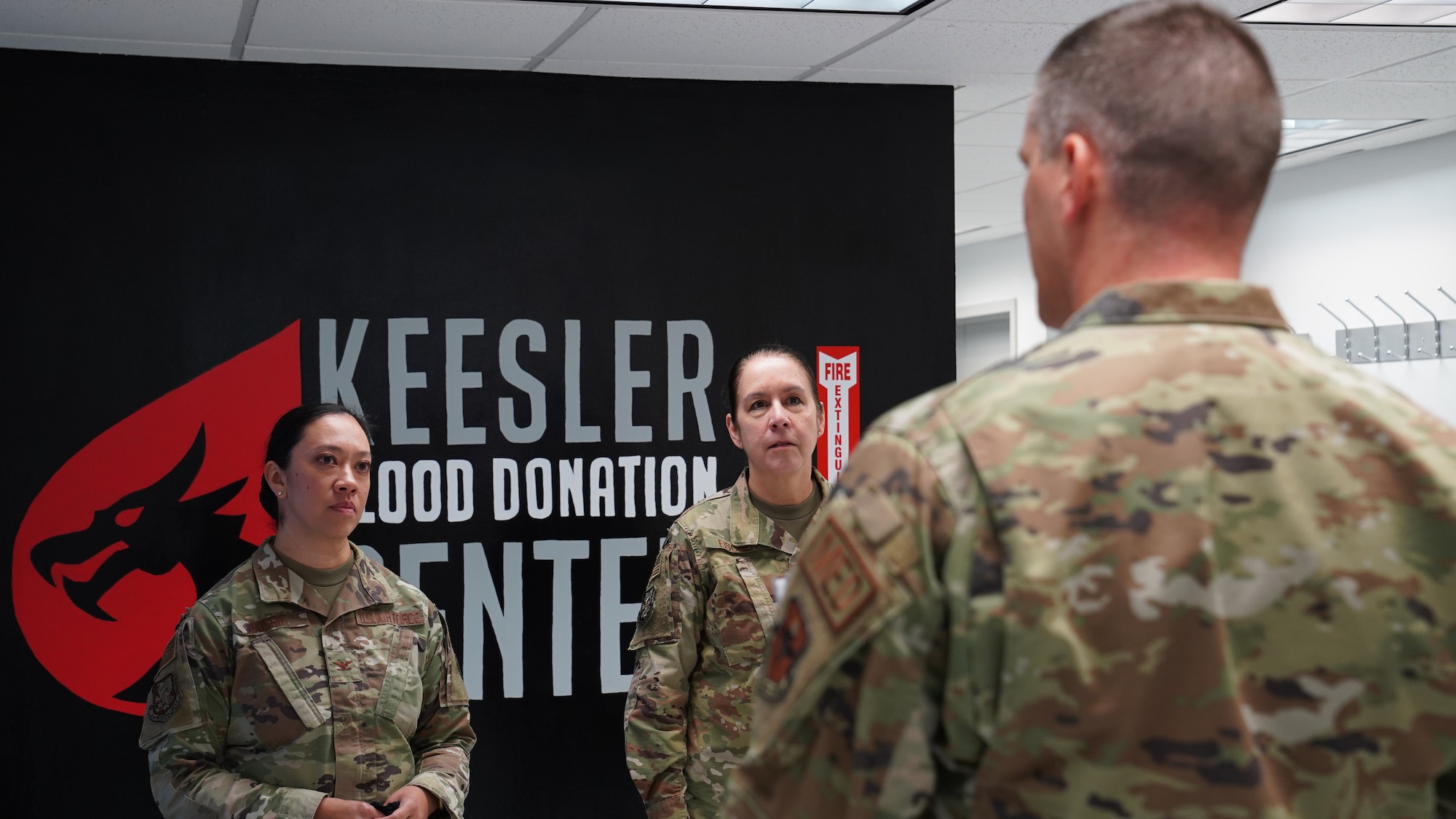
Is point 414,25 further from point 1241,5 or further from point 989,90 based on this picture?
point 1241,5

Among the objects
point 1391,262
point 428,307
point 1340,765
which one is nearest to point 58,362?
point 428,307

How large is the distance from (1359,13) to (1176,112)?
3512mm

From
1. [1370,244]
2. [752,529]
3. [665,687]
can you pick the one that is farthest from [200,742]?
[1370,244]

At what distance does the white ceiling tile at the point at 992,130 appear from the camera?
513 centimetres

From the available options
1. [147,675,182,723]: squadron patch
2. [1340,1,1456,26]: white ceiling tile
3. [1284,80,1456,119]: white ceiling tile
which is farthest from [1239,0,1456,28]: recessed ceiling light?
[147,675,182,723]: squadron patch

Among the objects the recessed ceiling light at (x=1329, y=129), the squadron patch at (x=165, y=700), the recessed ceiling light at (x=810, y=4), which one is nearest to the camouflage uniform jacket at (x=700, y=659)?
the squadron patch at (x=165, y=700)

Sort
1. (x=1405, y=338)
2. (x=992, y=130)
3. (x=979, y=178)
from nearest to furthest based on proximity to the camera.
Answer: (x=992, y=130) < (x=1405, y=338) < (x=979, y=178)

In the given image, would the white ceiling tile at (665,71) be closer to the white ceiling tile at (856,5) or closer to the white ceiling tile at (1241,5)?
the white ceiling tile at (856,5)

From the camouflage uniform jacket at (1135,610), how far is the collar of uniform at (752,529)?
187 centimetres

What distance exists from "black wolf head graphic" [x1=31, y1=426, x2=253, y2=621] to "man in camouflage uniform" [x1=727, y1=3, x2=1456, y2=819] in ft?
11.0

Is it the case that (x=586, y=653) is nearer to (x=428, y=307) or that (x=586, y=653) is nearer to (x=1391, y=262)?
(x=428, y=307)

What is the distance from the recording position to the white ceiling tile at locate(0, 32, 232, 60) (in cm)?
371

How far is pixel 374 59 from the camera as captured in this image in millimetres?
4012

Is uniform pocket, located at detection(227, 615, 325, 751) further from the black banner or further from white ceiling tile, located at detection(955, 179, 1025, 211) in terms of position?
white ceiling tile, located at detection(955, 179, 1025, 211)
